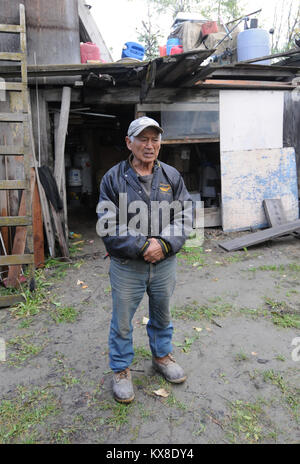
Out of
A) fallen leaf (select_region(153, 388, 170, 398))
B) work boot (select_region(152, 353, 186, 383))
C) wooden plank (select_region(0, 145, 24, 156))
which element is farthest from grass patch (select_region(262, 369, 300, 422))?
wooden plank (select_region(0, 145, 24, 156))

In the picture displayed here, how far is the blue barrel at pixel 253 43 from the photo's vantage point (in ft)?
25.6

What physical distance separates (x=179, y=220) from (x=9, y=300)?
292cm

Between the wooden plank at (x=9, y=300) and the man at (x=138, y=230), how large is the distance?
229cm

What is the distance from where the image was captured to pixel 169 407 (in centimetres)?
250

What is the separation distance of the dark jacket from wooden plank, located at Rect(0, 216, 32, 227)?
227 cm

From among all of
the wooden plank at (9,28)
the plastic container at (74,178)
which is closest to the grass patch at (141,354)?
the wooden plank at (9,28)

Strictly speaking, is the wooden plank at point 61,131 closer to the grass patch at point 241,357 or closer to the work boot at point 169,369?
the work boot at point 169,369

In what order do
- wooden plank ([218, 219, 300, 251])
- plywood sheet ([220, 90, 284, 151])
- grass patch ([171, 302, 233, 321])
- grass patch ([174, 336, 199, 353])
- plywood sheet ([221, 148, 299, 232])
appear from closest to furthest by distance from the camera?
grass patch ([174, 336, 199, 353]), grass patch ([171, 302, 233, 321]), wooden plank ([218, 219, 300, 251]), plywood sheet ([220, 90, 284, 151]), plywood sheet ([221, 148, 299, 232])

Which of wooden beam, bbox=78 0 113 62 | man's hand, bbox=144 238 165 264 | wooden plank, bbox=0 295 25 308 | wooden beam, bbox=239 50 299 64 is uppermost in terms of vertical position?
wooden beam, bbox=78 0 113 62

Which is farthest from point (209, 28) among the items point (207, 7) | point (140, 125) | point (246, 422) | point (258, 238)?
point (207, 7)

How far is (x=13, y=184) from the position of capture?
4.15 metres

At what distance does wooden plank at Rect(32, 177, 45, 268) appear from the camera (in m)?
5.59

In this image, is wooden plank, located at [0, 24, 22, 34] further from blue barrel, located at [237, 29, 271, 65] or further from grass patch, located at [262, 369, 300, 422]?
blue barrel, located at [237, 29, 271, 65]
